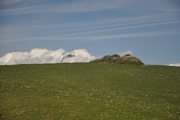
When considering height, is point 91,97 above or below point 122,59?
below

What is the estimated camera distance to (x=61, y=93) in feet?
104

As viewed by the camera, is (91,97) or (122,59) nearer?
(91,97)

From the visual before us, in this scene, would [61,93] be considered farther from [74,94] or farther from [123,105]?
[123,105]

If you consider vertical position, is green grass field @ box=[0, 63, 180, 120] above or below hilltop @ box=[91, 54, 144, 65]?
below

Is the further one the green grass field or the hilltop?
the hilltop

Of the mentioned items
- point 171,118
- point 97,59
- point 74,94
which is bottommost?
point 171,118

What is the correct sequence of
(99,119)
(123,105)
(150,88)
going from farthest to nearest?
(150,88) → (123,105) → (99,119)

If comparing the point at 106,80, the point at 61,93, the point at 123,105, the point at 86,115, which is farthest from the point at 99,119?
the point at 106,80

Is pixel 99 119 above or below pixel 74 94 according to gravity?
below

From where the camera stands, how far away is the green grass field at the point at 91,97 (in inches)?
909

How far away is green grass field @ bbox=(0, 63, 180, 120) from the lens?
23.1m

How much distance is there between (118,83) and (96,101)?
14734mm

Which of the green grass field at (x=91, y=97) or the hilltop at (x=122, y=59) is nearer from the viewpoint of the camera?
the green grass field at (x=91, y=97)

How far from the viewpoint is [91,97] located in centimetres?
2983
